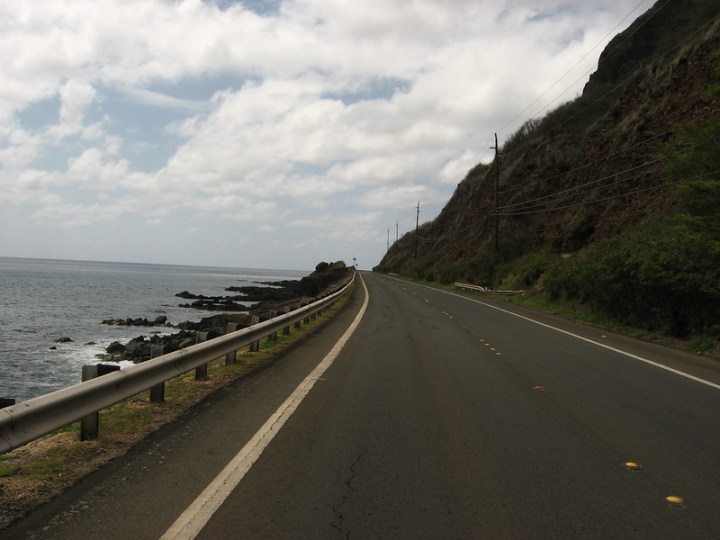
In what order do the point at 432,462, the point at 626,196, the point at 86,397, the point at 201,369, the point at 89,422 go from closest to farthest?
the point at 432,462 < the point at 86,397 < the point at 89,422 < the point at 201,369 < the point at 626,196

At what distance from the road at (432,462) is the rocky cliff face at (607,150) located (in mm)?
11574

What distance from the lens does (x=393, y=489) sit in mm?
4410

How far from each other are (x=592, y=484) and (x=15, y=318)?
1675 inches

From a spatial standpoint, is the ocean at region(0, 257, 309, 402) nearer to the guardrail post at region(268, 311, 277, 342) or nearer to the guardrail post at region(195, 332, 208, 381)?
the guardrail post at region(268, 311, 277, 342)

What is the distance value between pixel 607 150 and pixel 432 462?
39263mm

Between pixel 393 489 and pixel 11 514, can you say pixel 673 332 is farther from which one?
pixel 11 514

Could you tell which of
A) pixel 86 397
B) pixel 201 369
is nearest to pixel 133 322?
pixel 201 369

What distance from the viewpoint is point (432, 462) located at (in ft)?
16.5

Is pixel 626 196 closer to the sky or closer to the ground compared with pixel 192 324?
closer to the sky

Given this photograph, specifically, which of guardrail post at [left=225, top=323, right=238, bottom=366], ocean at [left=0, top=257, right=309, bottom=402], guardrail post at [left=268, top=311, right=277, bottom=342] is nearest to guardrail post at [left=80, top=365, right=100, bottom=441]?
guardrail post at [left=225, top=323, right=238, bottom=366]

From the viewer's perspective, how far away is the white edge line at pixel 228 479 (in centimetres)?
372

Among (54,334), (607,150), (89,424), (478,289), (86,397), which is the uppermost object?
(607,150)

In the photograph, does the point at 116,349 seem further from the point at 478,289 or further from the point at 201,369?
the point at 478,289

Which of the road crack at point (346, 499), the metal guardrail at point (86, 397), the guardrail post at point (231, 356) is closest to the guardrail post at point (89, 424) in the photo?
the metal guardrail at point (86, 397)
